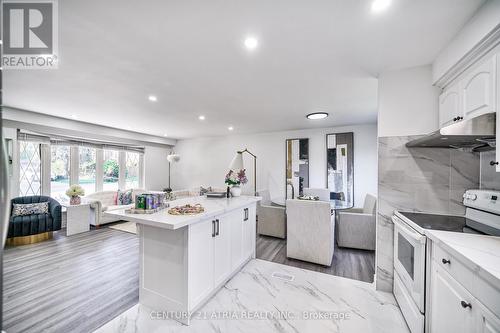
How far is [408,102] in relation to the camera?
86.4 inches

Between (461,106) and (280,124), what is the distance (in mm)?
3359

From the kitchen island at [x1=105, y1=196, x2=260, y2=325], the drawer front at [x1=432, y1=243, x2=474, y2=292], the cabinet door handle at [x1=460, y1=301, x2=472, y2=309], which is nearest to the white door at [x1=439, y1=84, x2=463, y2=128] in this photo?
the drawer front at [x1=432, y1=243, x2=474, y2=292]

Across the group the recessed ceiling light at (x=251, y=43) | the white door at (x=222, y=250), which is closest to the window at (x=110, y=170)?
the white door at (x=222, y=250)

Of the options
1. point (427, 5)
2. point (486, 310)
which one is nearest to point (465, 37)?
point (427, 5)

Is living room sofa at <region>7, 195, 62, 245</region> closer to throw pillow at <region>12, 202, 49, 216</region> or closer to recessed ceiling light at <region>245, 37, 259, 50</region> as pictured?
throw pillow at <region>12, 202, 49, 216</region>

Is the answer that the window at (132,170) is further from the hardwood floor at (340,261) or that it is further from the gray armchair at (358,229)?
the gray armchair at (358,229)

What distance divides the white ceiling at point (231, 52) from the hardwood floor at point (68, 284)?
96.9 inches

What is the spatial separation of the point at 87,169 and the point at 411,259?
22.3 ft

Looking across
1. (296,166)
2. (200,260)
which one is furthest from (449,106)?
(296,166)

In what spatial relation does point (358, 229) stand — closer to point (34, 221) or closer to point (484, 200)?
point (484, 200)

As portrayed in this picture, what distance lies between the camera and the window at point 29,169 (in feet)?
13.4

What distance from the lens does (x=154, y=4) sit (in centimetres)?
136

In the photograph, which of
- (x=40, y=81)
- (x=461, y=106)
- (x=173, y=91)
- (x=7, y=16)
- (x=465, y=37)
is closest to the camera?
(x=7, y=16)

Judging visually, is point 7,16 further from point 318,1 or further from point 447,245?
point 447,245
